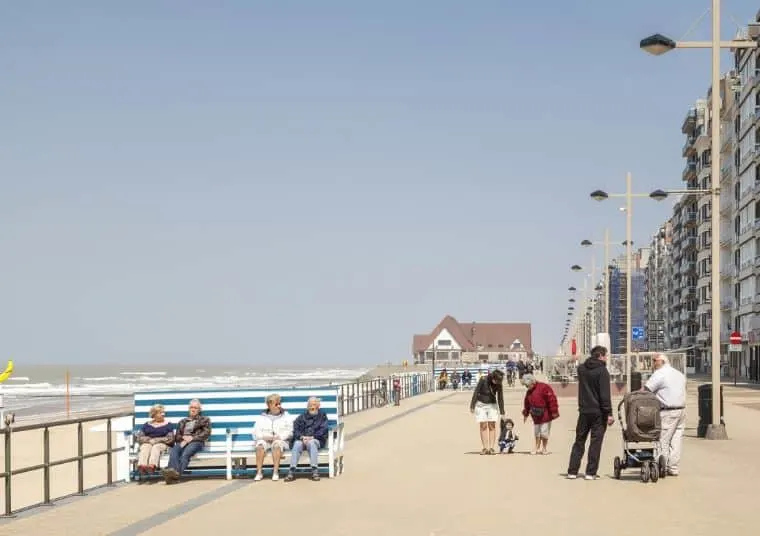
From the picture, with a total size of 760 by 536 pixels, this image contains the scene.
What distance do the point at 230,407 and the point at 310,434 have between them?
1165mm

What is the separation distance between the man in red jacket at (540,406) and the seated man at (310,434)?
4448mm

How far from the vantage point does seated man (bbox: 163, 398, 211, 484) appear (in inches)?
604

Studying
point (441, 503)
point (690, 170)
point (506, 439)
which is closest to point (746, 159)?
point (690, 170)

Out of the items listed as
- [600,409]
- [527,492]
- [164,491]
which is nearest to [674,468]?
[600,409]

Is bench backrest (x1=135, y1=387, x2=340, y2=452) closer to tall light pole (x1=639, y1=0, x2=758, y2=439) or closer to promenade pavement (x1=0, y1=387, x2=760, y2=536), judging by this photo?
promenade pavement (x1=0, y1=387, x2=760, y2=536)

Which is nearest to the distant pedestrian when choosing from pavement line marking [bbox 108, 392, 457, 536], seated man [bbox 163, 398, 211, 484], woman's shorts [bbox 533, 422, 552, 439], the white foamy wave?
woman's shorts [bbox 533, 422, 552, 439]

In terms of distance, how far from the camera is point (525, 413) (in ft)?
64.4

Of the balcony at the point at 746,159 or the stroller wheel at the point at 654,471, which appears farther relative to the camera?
the balcony at the point at 746,159

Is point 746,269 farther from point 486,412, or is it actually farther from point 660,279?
point 660,279

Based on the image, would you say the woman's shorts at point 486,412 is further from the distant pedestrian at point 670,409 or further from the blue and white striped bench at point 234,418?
the distant pedestrian at point 670,409

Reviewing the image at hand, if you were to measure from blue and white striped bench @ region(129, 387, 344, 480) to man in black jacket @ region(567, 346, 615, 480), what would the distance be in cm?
310

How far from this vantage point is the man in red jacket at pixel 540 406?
1928cm

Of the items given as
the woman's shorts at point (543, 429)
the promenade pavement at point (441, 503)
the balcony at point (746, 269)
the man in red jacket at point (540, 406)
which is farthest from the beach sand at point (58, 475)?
the balcony at point (746, 269)

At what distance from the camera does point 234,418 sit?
631 inches
